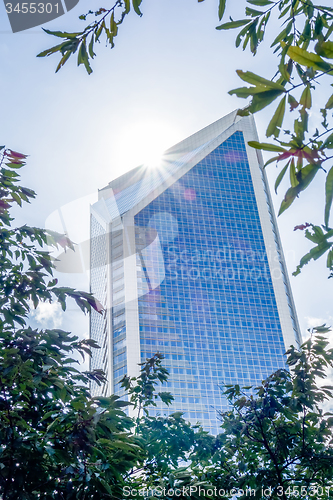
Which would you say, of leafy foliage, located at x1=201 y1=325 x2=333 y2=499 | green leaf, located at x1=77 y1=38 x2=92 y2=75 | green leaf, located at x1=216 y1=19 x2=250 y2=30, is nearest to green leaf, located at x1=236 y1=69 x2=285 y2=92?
green leaf, located at x1=216 y1=19 x2=250 y2=30

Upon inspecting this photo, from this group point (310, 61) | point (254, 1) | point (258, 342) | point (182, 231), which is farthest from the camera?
point (182, 231)

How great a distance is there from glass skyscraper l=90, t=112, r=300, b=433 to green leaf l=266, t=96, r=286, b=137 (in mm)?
75454

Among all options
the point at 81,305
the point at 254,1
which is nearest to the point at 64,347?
the point at 81,305

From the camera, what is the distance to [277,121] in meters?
1.33

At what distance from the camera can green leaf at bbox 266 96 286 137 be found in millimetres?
1297

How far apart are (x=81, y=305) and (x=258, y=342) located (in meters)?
88.3

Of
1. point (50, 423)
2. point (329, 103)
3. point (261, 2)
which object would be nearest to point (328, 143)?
point (329, 103)

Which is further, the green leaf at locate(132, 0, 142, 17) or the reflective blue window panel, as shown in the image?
the reflective blue window panel

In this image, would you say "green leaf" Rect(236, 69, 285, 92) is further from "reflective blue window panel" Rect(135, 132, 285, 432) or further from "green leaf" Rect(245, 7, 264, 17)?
"reflective blue window panel" Rect(135, 132, 285, 432)

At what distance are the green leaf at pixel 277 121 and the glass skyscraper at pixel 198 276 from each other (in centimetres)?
7545

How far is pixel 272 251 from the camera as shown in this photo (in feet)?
332

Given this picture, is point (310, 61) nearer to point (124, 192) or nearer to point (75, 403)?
point (75, 403)

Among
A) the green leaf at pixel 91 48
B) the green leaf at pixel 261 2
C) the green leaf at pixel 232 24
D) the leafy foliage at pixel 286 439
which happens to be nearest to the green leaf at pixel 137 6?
the green leaf at pixel 91 48

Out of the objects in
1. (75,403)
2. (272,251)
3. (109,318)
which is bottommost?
(75,403)
